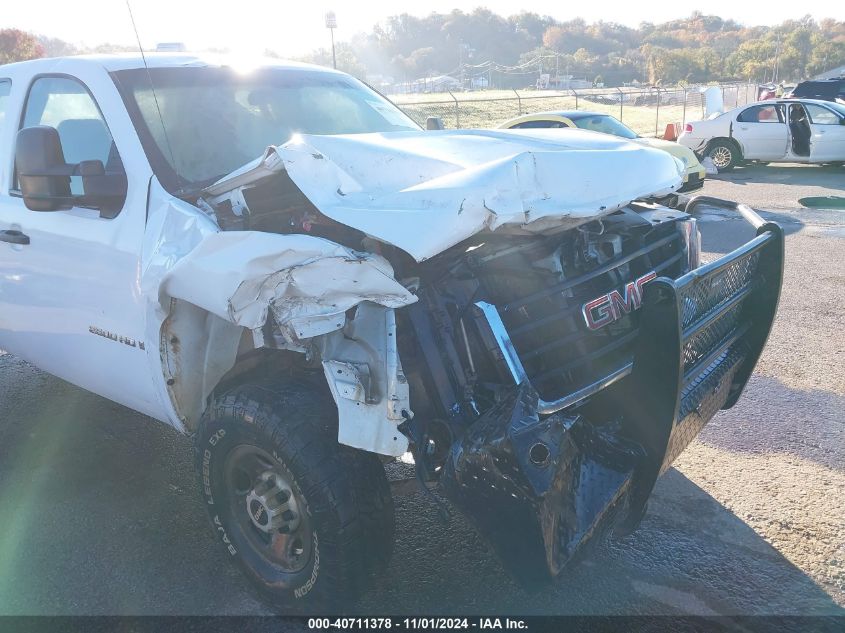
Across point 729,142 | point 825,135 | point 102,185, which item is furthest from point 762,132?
point 102,185

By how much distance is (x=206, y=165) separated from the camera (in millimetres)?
3098

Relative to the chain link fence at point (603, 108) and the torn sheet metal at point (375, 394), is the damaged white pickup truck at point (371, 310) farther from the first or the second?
the chain link fence at point (603, 108)

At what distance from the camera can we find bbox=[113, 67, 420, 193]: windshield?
9.96 ft

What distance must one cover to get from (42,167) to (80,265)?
19.9 inches

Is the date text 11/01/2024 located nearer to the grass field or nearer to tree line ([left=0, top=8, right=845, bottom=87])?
the grass field

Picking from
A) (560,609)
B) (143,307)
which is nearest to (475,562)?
(560,609)

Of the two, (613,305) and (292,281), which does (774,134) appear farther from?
(292,281)

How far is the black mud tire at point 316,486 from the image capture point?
94.3 inches

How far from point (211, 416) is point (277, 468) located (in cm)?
39

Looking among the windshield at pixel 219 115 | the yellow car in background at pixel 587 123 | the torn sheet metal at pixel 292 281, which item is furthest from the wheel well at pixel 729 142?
the torn sheet metal at pixel 292 281

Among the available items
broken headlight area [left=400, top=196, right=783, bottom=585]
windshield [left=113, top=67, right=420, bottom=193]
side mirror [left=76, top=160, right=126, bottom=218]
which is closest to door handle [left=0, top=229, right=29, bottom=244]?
side mirror [left=76, top=160, right=126, bottom=218]

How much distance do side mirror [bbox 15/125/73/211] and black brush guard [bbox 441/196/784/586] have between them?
1.95 m

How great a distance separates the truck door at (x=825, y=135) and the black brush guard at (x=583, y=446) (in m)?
13.6

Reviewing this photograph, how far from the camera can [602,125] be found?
11859 millimetres
